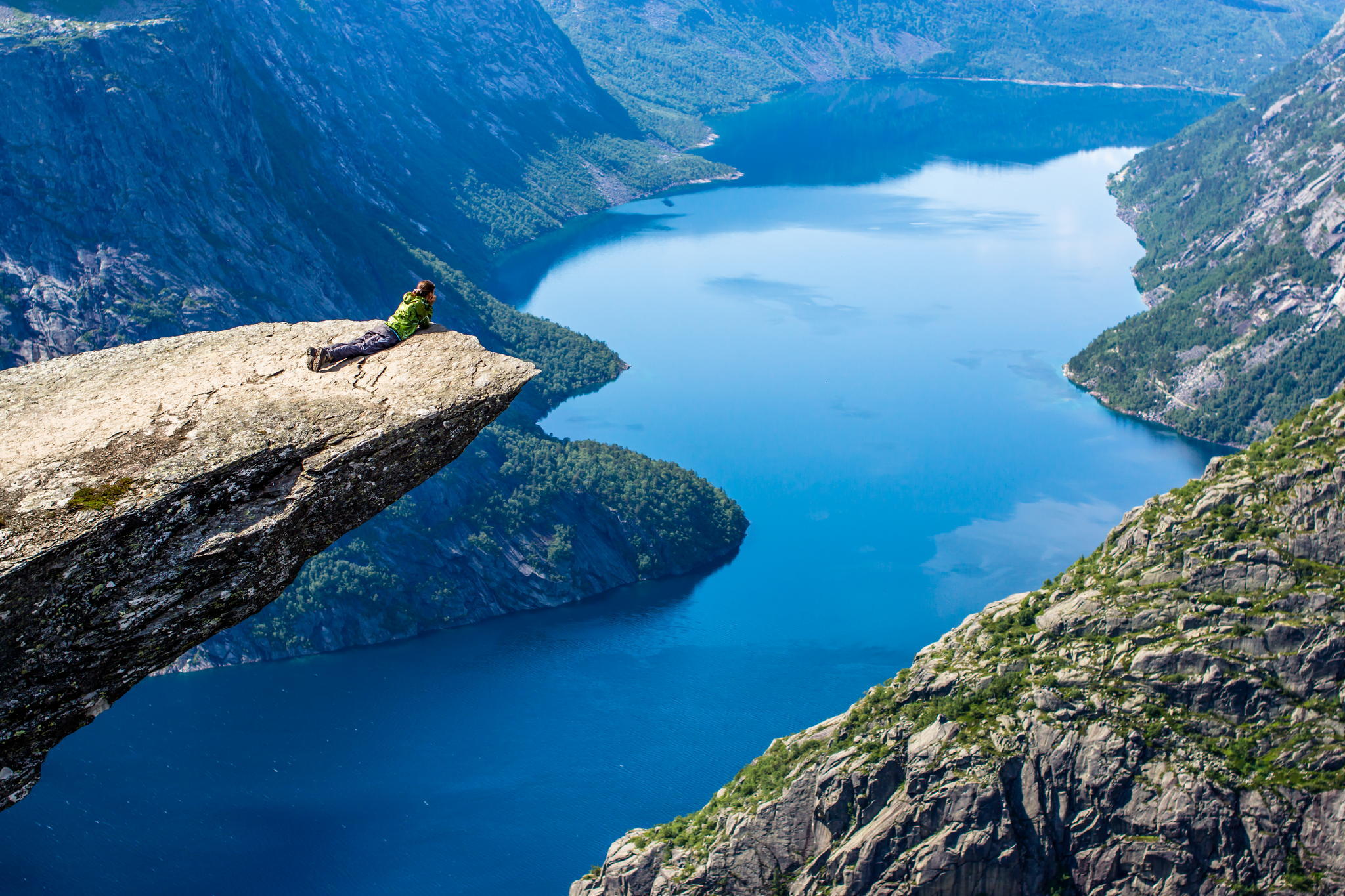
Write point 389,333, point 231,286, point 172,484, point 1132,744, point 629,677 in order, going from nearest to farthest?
point 172,484
point 389,333
point 1132,744
point 629,677
point 231,286

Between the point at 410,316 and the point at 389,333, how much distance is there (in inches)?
32.6

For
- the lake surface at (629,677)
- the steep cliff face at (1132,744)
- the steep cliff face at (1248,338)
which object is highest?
the steep cliff face at (1248,338)

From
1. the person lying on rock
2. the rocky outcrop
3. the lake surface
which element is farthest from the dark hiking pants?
the lake surface

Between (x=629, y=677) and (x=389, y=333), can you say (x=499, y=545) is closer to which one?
(x=629, y=677)

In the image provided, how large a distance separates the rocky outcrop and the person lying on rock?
0.22 metres

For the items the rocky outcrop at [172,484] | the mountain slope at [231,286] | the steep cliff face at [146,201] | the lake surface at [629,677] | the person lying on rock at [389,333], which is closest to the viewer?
the rocky outcrop at [172,484]

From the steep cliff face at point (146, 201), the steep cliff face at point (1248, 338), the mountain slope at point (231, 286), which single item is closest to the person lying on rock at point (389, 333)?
the mountain slope at point (231, 286)

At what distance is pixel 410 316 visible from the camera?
842 inches

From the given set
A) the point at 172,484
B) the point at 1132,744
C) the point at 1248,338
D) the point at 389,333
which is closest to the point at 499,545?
the point at 1132,744

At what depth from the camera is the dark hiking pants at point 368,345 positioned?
65.3ft

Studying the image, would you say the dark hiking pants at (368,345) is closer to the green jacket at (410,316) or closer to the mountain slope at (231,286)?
the green jacket at (410,316)

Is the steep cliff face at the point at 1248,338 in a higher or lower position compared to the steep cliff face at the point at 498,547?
higher

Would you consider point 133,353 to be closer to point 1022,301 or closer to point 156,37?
point 156,37

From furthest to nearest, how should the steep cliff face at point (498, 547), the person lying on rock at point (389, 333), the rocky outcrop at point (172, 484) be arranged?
the steep cliff face at point (498, 547) < the person lying on rock at point (389, 333) < the rocky outcrop at point (172, 484)
